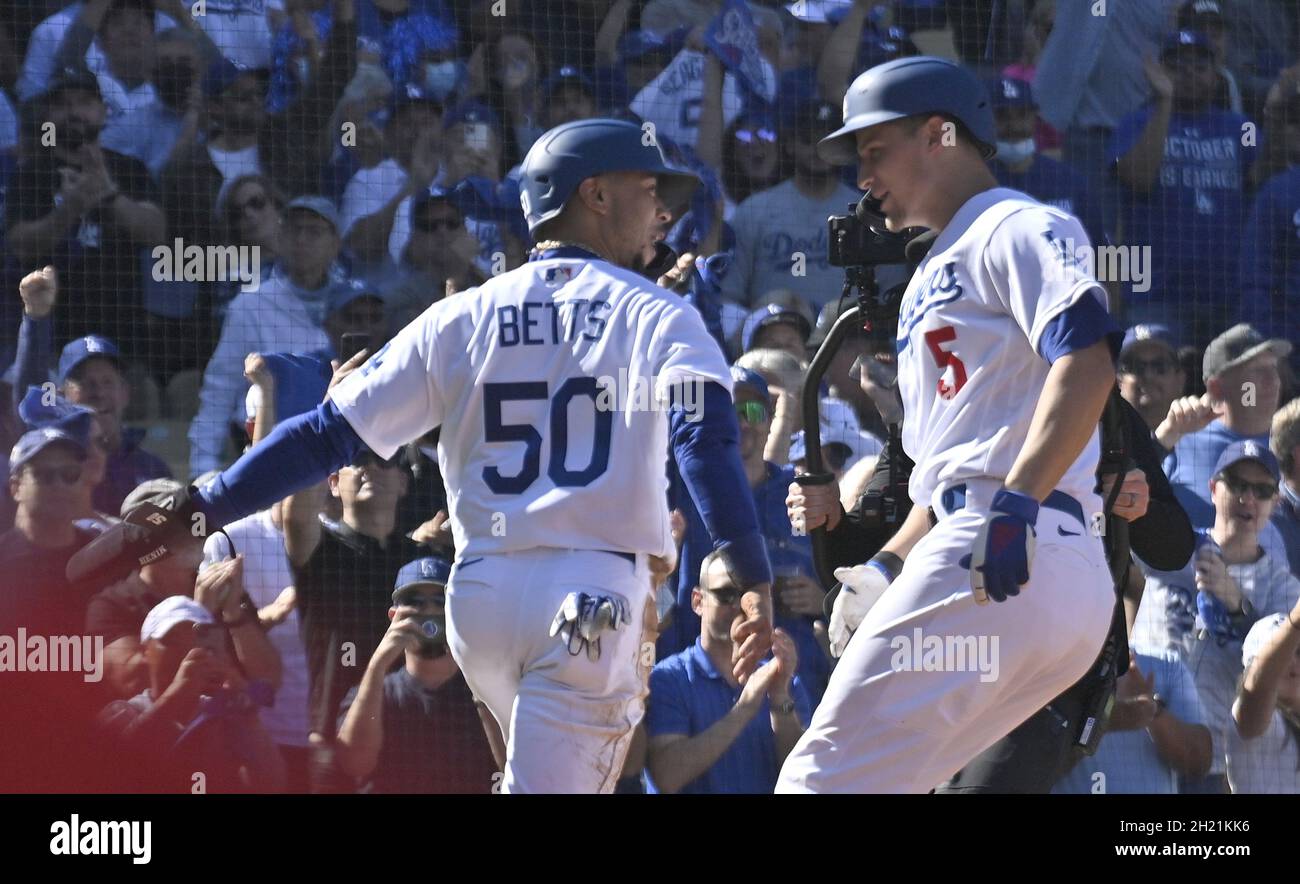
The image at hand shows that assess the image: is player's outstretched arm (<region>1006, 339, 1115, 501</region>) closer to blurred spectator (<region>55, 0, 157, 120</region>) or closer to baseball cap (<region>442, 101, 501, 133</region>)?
baseball cap (<region>442, 101, 501, 133</region>)

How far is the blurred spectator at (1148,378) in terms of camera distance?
21.1 feet

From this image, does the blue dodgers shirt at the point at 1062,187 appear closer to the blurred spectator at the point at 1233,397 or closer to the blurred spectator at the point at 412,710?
the blurred spectator at the point at 1233,397

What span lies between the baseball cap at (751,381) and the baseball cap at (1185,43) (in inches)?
91.9

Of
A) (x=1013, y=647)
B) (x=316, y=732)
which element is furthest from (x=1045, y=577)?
(x=316, y=732)

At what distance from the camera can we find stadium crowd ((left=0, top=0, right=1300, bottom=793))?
5.59 m

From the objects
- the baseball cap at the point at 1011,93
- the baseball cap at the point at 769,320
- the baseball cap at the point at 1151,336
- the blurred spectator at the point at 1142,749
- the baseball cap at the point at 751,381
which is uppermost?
the baseball cap at the point at 1011,93

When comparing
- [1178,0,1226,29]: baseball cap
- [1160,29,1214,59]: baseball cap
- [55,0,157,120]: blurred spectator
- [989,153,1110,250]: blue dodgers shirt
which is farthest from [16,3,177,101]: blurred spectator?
[1178,0,1226,29]: baseball cap

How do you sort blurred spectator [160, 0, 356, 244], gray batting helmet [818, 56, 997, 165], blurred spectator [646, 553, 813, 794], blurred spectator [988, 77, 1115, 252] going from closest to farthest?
1. gray batting helmet [818, 56, 997, 165]
2. blurred spectator [646, 553, 813, 794]
3. blurred spectator [160, 0, 356, 244]
4. blurred spectator [988, 77, 1115, 252]

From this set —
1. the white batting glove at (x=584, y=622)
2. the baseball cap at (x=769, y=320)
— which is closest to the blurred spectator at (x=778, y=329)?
the baseball cap at (x=769, y=320)

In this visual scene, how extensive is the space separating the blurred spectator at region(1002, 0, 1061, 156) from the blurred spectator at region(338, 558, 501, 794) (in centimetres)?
290

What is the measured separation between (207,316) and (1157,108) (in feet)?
11.3

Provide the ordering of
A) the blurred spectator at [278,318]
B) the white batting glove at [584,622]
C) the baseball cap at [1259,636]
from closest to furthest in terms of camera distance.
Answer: the white batting glove at [584,622] < the baseball cap at [1259,636] < the blurred spectator at [278,318]
